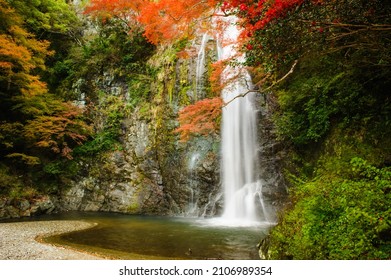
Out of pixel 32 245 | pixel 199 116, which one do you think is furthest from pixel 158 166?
pixel 32 245

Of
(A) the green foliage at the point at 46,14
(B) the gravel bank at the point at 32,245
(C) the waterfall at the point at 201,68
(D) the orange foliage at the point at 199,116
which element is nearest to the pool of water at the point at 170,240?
(B) the gravel bank at the point at 32,245

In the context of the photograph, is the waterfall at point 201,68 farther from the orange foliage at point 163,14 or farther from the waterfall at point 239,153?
the waterfall at point 239,153

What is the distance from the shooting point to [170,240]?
848cm

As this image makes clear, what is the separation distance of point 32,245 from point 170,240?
348 centimetres

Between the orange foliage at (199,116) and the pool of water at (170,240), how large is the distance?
12.5 feet

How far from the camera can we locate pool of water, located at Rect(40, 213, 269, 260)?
23.1 feet

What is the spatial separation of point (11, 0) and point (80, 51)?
502 cm

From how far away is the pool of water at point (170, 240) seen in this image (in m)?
7.03

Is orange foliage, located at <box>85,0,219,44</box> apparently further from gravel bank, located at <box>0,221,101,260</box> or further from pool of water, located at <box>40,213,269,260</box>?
gravel bank, located at <box>0,221,101,260</box>

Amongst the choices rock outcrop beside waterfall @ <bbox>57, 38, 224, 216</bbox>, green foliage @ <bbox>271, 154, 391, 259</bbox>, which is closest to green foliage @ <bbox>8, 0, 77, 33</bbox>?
rock outcrop beside waterfall @ <bbox>57, 38, 224, 216</bbox>

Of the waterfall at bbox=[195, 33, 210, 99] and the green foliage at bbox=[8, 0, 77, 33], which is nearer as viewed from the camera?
the waterfall at bbox=[195, 33, 210, 99]

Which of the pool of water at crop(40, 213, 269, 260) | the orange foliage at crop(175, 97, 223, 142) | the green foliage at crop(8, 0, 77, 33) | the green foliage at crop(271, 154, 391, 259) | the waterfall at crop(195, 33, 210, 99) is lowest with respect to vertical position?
the pool of water at crop(40, 213, 269, 260)

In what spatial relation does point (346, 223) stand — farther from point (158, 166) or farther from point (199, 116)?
point (158, 166)

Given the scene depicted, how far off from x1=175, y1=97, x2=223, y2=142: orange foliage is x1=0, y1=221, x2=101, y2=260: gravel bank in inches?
215
